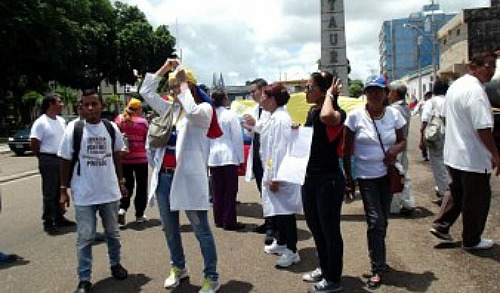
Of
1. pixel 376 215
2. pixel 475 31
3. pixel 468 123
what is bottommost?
pixel 376 215

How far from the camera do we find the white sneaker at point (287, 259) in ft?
19.1

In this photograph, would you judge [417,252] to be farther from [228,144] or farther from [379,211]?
[228,144]

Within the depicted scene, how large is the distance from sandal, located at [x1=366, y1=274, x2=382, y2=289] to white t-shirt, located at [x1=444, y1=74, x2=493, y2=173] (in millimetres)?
1545

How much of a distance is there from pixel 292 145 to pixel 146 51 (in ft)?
161

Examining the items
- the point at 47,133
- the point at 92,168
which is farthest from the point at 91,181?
the point at 47,133

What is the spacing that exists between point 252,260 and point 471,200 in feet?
7.81

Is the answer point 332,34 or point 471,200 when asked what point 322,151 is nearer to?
point 471,200

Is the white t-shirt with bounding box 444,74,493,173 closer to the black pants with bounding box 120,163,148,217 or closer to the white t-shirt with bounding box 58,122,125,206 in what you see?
the white t-shirt with bounding box 58,122,125,206

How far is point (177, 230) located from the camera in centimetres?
530

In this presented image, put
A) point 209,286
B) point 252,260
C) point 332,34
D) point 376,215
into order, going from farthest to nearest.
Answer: point 332,34 < point 252,260 < point 376,215 < point 209,286

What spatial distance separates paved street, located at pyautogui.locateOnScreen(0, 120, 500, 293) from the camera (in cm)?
525

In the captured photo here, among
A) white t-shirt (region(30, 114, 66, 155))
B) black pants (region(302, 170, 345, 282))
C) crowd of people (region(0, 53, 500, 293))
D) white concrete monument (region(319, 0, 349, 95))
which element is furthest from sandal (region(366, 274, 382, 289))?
white concrete monument (region(319, 0, 349, 95))

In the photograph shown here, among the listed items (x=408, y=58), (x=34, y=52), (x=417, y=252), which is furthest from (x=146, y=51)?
(x=408, y=58)

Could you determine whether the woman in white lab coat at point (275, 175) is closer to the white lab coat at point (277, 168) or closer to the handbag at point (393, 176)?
the white lab coat at point (277, 168)
